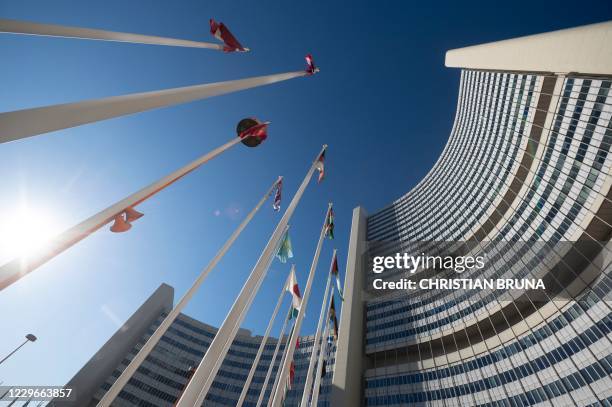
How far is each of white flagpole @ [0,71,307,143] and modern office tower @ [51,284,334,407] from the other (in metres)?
55.8

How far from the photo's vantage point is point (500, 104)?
57.0 metres

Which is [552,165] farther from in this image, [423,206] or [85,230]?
[85,230]

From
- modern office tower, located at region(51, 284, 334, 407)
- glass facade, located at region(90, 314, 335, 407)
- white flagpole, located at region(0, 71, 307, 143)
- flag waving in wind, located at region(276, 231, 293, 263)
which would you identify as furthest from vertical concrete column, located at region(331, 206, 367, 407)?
white flagpole, located at region(0, 71, 307, 143)

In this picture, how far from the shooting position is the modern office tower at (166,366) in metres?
52.6

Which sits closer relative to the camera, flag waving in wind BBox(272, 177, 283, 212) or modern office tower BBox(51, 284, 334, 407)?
flag waving in wind BBox(272, 177, 283, 212)

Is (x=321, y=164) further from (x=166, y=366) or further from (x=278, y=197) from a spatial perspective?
(x=166, y=366)

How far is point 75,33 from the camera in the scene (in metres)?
5.21

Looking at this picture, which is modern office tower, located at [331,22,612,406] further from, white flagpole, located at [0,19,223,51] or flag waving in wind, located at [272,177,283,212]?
white flagpole, located at [0,19,223,51]

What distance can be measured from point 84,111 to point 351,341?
52.4 m

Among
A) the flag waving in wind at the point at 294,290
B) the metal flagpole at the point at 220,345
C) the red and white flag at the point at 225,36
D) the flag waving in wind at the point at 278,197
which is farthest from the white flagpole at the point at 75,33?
the flag waving in wind at the point at 294,290

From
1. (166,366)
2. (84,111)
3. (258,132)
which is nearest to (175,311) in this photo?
(258,132)

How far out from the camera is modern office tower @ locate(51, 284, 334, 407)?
52.6m

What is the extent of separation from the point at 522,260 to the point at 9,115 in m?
55.4

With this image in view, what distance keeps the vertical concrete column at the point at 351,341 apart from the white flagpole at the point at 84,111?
150 ft
